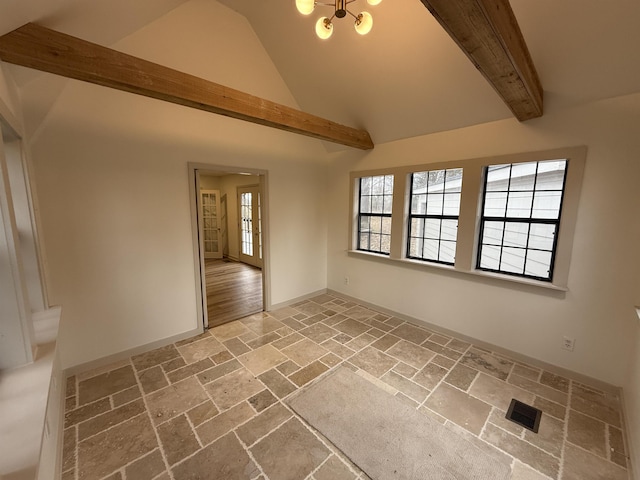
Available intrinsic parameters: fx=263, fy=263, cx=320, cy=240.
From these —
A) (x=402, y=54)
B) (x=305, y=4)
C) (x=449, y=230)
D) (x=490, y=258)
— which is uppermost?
(x=402, y=54)

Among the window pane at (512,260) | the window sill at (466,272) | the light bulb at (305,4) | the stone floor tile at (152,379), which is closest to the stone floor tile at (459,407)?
the window sill at (466,272)

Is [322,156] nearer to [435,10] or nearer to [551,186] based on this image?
[551,186]

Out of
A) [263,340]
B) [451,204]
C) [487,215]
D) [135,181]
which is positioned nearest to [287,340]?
[263,340]

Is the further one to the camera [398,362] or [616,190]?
[398,362]

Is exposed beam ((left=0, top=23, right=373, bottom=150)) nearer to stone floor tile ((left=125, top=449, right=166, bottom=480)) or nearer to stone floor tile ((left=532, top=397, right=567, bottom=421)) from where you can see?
stone floor tile ((left=125, top=449, right=166, bottom=480))

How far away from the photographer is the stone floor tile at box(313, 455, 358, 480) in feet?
5.20

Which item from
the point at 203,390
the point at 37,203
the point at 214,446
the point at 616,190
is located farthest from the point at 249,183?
the point at 616,190

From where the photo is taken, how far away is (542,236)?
2641 mm

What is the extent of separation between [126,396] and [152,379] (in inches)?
9.5

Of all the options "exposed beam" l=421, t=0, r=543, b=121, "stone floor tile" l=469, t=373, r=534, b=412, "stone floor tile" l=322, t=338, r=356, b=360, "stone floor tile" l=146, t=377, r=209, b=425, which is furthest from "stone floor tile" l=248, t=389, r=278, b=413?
"exposed beam" l=421, t=0, r=543, b=121

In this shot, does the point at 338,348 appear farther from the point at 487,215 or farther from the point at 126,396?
the point at 487,215

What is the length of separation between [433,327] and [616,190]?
2219 mm

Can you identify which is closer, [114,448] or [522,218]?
[114,448]

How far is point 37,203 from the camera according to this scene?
7.21ft
